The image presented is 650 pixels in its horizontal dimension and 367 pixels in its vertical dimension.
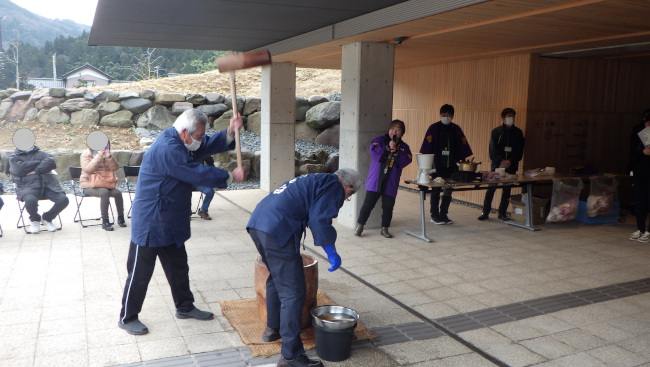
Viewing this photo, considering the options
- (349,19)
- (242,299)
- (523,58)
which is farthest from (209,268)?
(523,58)

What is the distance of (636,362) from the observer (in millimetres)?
3645

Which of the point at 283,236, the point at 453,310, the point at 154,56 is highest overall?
the point at 154,56

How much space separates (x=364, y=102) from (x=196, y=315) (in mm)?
4232

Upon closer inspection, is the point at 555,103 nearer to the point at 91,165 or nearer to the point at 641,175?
the point at 641,175

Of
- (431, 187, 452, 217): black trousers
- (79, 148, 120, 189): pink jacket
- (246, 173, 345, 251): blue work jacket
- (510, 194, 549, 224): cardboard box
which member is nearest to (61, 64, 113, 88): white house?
(79, 148, 120, 189): pink jacket

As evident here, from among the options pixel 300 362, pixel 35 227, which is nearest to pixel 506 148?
pixel 300 362

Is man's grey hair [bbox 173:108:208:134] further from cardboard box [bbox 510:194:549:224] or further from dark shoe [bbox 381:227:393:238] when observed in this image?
cardboard box [bbox 510:194:549:224]

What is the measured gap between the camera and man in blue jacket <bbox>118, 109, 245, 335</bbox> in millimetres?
3766

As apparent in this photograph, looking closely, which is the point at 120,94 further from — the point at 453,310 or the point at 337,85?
the point at 453,310

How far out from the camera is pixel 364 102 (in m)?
7.39

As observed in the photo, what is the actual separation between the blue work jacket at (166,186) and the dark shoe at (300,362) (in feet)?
4.17

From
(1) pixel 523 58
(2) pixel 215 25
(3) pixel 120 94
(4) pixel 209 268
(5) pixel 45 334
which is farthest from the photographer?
(3) pixel 120 94

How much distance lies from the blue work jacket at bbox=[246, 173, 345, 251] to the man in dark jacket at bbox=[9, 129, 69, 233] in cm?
484

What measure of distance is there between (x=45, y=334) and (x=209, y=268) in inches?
77.7
